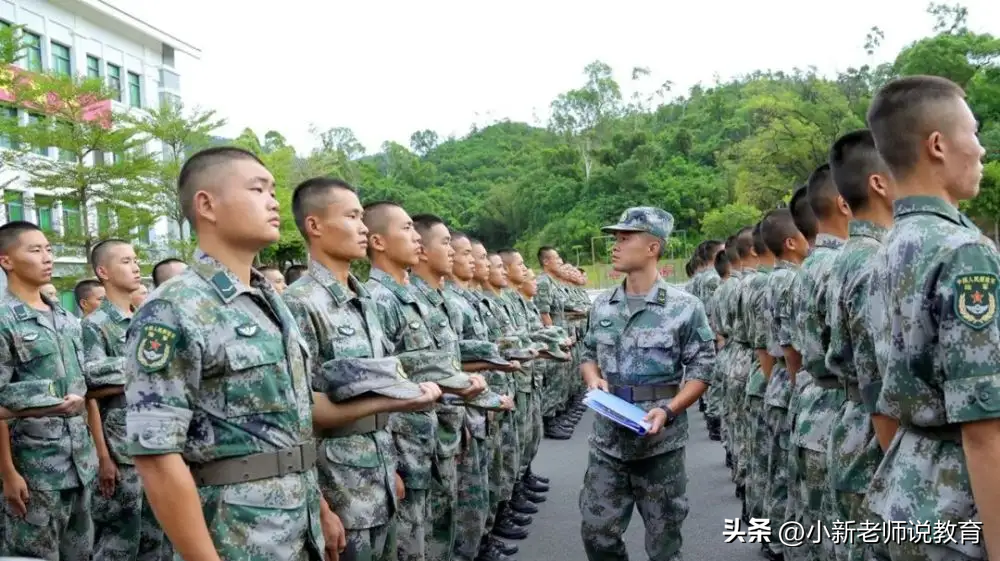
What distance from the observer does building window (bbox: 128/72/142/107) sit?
35875 mm

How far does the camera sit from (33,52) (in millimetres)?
28734

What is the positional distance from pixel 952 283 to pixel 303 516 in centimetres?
194

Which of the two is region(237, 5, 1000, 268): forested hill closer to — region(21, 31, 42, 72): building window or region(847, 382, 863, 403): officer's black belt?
region(21, 31, 42, 72): building window

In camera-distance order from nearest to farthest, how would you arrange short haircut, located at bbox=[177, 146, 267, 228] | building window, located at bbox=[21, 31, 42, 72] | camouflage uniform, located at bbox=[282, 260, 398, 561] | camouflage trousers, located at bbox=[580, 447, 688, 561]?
short haircut, located at bbox=[177, 146, 267, 228] < camouflage uniform, located at bbox=[282, 260, 398, 561] < camouflage trousers, located at bbox=[580, 447, 688, 561] < building window, located at bbox=[21, 31, 42, 72]

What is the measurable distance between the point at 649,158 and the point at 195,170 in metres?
49.2

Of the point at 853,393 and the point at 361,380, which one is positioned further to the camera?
the point at 853,393

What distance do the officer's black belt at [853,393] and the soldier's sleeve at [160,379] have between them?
2.47 m

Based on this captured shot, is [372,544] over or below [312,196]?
below

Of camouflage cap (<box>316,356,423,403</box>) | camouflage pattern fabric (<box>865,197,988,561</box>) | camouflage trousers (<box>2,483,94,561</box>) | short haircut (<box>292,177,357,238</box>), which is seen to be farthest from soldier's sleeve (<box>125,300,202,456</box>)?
camouflage trousers (<box>2,483,94,561</box>)

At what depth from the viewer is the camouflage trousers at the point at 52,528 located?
4.88 meters

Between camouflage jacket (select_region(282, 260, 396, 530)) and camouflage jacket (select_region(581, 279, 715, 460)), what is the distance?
1.47m

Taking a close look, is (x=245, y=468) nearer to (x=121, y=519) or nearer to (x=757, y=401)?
(x=121, y=519)

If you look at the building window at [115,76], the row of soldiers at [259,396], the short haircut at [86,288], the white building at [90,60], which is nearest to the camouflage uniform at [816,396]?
the row of soldiers at [259,396]

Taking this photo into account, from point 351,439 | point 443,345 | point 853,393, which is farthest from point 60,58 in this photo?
point 853,393
